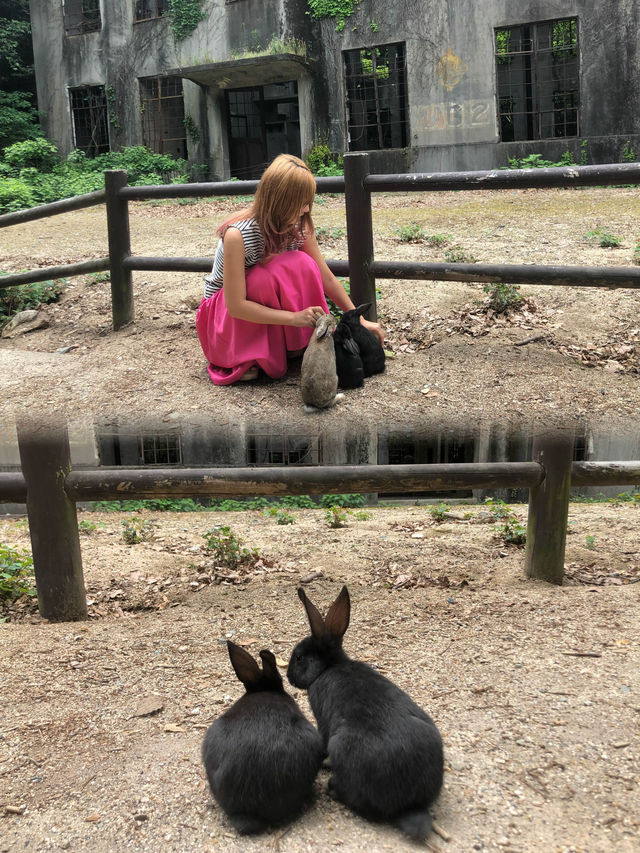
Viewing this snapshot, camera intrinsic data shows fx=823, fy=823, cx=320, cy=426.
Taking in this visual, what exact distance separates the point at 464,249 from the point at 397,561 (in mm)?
3915

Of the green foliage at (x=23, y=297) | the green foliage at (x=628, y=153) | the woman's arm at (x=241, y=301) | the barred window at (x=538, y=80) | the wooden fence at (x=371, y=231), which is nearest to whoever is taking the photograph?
the woman's arm at (x=241, y=301)

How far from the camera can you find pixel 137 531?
4.80 m

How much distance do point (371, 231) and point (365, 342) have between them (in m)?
0.87

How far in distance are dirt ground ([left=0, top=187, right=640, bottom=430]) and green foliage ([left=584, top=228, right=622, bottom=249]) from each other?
83 mm

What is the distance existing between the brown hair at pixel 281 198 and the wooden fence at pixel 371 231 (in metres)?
0.70

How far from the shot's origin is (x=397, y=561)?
380 centimetres

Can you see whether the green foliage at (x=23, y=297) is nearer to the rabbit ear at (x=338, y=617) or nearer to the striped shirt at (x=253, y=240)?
the striped shirt at (x=253, y=240)

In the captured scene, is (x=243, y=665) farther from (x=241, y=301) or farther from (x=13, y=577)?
(x=241, y=301)

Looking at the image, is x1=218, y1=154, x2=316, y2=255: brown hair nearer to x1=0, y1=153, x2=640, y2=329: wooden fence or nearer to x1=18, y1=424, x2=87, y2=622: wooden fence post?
x1=0, y1=153, x2=640, y2=329: wooden fence

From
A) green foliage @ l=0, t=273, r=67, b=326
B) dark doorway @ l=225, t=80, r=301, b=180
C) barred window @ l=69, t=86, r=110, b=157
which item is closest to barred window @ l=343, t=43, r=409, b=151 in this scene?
dark doorway @ l=225, t=80, r=301, b=180

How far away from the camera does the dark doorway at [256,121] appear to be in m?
17.7

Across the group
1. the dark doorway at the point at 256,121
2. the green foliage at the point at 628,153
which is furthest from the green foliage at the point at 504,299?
the dark doorway at the point at 256,121

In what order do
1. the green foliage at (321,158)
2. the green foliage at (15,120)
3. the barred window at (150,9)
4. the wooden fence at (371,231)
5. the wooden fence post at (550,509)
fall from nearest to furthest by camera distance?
the wooden fence post at (550,509) → the wooden fence at (371,231) → the green foliage at (321,158) → the barred window at (150,9) → the green foliage at (15,120)

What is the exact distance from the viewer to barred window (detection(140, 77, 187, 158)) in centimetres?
1733
